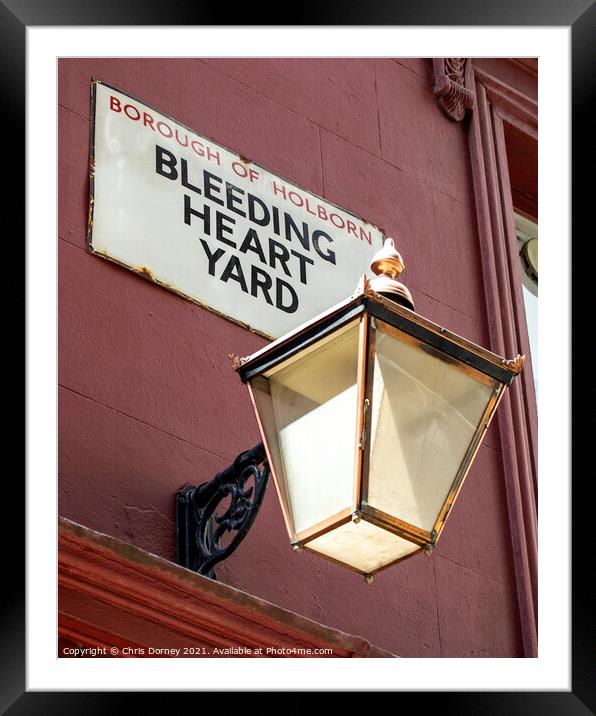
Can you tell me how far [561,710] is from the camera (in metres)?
4.23

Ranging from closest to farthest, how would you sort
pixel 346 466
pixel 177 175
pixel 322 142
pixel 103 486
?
pixel 346 466
pixel 103 486
pixel 177 175
pixel 322 142

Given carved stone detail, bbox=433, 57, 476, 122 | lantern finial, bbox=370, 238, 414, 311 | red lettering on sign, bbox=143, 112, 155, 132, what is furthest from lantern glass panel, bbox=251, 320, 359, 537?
carved stone detail, bbox=433, 57, 476, 122

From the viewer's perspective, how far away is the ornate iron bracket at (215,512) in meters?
5.21

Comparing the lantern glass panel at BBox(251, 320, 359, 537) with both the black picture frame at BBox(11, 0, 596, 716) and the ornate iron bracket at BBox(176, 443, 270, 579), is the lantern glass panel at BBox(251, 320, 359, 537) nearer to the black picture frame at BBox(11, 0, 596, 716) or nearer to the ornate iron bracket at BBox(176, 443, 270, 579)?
the ornate iron bracket at BBox(176, 443, 270, 579)

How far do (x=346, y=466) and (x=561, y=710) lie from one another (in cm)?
76

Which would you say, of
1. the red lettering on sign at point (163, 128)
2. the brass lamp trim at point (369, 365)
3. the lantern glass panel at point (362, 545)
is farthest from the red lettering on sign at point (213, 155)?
the lantern glass panel at point (362, 545)

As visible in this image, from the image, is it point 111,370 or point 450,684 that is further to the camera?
point 111,370

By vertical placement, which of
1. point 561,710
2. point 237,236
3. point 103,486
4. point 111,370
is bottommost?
point 561,710

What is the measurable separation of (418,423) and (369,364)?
19 cm

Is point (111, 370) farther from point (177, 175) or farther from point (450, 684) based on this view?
point (450, 684)

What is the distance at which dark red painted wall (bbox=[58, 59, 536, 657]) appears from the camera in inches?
224

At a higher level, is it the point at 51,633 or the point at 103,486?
the point at 103,486

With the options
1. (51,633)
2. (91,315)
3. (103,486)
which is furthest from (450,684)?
(91,315)

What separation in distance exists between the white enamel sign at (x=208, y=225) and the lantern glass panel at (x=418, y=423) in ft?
5.24
